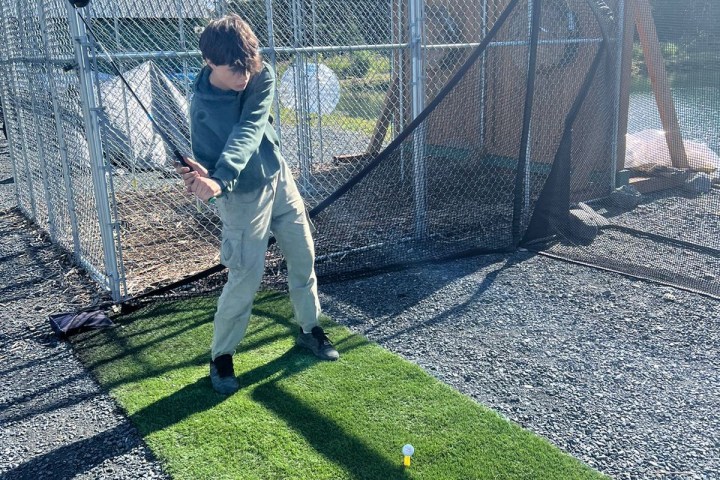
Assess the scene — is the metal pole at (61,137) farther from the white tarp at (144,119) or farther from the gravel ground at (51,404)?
the white tarp at (144,119)

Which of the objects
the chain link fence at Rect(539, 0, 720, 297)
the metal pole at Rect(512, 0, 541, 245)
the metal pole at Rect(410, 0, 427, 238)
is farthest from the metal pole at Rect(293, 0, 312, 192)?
the chain link fence at Rect(539, 0, 720, 297)

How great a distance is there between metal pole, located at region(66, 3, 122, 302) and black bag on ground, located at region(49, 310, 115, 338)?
29cm

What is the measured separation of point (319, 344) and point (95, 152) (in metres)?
2.04

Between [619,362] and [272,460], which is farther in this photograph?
[619,362]

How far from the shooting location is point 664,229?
21.2ft

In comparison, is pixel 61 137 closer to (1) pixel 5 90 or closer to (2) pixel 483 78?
(1) pixel 5 90

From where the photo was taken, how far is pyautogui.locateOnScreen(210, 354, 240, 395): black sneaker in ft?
12.2

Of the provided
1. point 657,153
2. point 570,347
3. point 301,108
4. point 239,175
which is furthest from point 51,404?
point 657,153

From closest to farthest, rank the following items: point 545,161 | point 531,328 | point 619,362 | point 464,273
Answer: point 619,362, point 531,328, point 464,273, point 545,161

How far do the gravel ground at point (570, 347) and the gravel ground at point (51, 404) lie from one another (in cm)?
167

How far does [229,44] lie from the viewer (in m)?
3.19

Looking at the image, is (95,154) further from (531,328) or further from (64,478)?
(531,328)

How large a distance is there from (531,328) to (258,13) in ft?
15.5

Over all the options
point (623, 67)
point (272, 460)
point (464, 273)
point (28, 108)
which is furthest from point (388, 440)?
point (623, 67)
